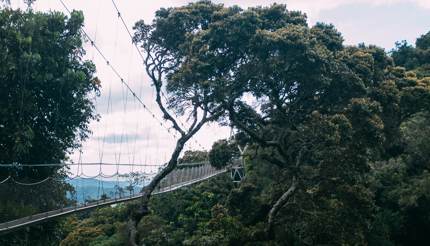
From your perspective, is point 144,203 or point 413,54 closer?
point 144,203

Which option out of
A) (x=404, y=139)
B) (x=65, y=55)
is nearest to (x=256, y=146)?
(x=404, y=139)

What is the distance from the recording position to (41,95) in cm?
1047

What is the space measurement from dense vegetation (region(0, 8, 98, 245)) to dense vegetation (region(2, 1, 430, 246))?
83 centimetres

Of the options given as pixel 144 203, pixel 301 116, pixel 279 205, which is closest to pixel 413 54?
pixel 301 116

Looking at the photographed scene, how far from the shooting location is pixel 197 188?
53.4 feet

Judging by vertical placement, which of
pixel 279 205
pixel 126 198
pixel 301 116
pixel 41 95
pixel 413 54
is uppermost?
pixel 413 54

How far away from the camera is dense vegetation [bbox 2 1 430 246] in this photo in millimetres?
9305

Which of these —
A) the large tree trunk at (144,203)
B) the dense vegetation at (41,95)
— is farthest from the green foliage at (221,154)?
the dense vegetation at (41,95)

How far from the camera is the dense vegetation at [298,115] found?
9.30 meters

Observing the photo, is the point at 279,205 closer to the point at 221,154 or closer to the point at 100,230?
the point at 221,154

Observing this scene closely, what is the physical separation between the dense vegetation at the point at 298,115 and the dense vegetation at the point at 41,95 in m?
0.83

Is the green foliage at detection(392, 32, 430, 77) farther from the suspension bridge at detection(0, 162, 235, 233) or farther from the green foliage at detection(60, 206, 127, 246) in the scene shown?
the green foliage at detection(60, 206, 127, 246)

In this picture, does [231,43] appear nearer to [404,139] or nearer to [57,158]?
[57,158]

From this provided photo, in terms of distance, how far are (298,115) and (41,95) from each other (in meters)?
4.88
